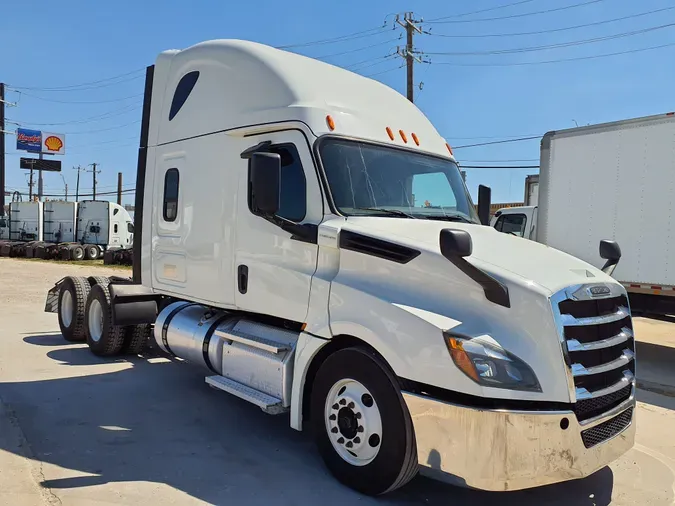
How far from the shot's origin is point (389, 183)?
4605 mm

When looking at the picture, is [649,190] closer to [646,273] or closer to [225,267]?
[646,273]

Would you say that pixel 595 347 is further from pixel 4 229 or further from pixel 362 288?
pixel 4 229

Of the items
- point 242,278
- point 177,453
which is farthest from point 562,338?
point 177,453

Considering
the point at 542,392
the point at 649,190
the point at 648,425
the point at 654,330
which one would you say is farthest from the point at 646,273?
the point at 542,392

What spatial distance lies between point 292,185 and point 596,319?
2.47 metres

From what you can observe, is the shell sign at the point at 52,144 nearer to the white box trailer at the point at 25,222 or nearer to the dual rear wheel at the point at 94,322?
the white box trailer at the point at 25,222

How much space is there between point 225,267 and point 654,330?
1058 cm

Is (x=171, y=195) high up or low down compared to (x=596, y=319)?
up

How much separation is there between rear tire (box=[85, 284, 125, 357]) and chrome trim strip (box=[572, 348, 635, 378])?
19.7 ft

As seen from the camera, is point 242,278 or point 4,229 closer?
point 242,278

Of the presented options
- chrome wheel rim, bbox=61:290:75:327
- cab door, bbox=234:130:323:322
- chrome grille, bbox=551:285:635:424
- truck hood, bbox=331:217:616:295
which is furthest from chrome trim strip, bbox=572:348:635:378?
chrome wheel rim, bbox=61:290:75:327

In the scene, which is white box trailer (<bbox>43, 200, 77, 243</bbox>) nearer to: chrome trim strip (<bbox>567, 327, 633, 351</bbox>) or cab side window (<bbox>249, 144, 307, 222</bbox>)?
cab side window (<bbox>249, 144, 307, 222</bbox>)

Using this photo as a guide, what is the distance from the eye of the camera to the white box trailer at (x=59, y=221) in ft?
111

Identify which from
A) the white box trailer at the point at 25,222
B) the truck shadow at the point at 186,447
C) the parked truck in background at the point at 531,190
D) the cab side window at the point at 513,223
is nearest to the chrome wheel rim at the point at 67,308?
the truck shadow at the point at 186,447
